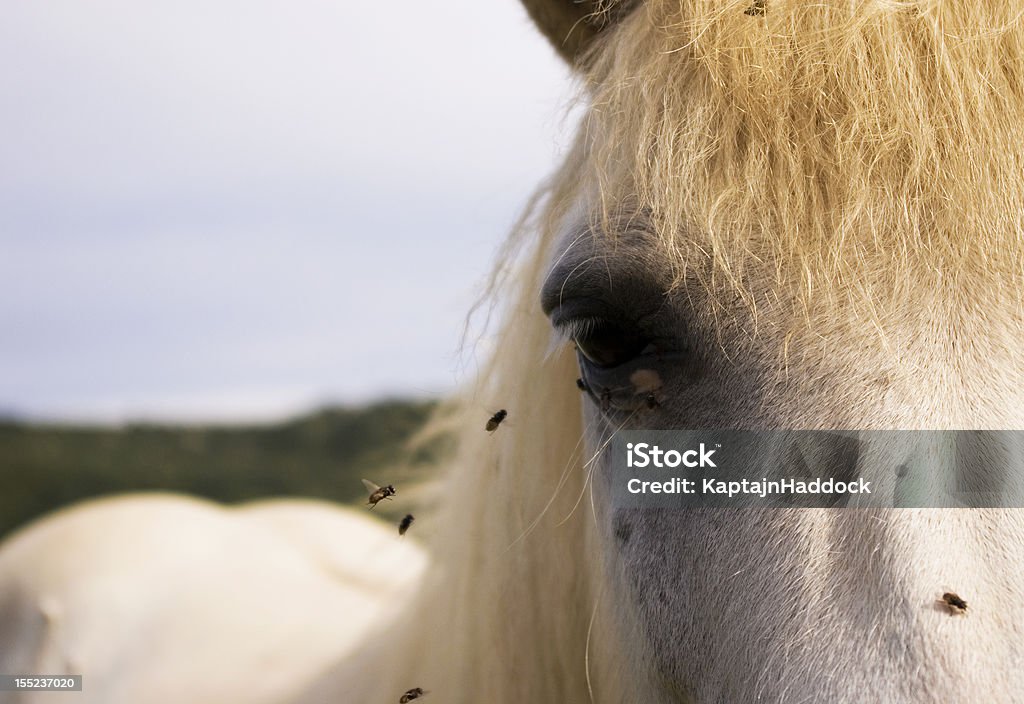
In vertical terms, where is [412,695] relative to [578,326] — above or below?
below

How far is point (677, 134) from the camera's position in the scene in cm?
109

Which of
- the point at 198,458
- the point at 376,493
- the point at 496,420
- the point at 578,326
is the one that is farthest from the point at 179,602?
the point at 198,458

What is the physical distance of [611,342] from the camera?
44.4 inches

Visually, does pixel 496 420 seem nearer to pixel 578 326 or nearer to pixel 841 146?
pixel 578 326

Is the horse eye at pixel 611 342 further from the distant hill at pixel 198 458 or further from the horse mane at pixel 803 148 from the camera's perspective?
the distant hill at pixel 198 458

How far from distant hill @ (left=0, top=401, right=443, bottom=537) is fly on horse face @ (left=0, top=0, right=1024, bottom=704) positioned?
7.37 meters

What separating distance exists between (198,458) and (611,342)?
990cm

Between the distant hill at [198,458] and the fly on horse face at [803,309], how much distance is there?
7375mm

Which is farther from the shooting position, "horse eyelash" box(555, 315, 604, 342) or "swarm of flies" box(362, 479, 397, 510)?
"swarm of flies" box(362, 479, 397, 510)

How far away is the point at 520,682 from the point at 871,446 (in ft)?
2.65

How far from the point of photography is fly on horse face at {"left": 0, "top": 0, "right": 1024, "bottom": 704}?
0.87 meters

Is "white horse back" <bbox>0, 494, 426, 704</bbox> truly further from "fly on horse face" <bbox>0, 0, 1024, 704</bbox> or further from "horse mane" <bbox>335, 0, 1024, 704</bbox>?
"horse mane" <bbox>335, 0, 1024, 704</bbox>

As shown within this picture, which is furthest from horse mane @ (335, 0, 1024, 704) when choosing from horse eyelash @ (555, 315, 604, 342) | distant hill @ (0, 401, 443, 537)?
distant hill @ (0, 401, 443, 537)

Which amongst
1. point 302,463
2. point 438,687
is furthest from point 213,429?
point 438,687
